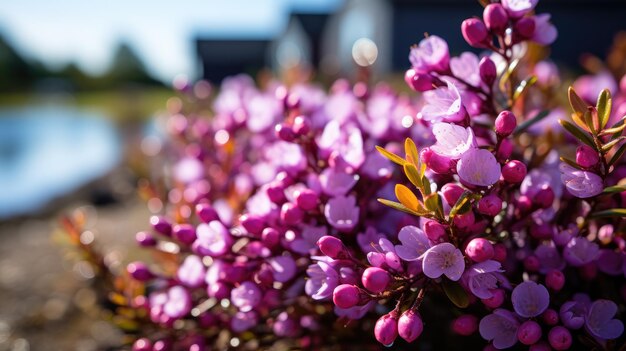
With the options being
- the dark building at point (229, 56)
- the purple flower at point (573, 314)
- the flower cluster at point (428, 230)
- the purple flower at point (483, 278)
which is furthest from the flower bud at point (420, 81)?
the dark building at point (229, 56)

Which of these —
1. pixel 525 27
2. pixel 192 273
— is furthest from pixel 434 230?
pixel 192 273

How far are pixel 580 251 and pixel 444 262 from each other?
32 centimetres

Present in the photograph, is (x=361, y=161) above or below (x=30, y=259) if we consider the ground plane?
above

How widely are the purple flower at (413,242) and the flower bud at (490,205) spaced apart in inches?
4.0

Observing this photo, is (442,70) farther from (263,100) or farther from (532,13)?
(263,100)

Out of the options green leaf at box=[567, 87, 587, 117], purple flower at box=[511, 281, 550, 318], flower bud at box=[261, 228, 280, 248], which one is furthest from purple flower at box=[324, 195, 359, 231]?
green leaf at box=[567, 87, 587, 117]

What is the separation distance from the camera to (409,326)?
2.73 ft

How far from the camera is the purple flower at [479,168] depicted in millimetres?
854

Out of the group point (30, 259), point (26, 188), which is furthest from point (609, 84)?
point (26, 188)

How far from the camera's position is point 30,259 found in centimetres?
342

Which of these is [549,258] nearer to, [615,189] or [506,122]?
[615,189]

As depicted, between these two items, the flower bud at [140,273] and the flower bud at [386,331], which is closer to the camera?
the flower bud at [386,331]

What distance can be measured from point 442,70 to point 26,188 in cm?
977

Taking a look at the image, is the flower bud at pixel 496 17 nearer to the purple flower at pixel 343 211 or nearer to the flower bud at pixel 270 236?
the purple flower at pixel 343 211
